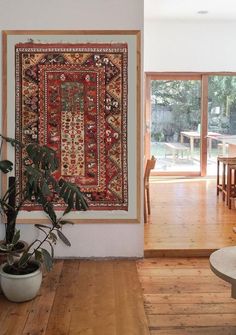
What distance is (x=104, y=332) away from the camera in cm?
268

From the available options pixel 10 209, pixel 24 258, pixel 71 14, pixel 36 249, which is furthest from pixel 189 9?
pixel 24 258

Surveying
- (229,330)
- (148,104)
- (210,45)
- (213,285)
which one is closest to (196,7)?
(210,45)

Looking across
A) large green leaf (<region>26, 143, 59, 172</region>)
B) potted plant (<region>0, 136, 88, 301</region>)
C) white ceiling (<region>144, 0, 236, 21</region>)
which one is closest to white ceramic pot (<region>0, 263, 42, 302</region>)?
potted plant (<region>0, 136, 88, 301</region>)

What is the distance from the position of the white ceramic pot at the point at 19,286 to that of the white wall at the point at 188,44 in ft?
18.8

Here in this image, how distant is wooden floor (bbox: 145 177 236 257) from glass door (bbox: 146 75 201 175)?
109 centimetres

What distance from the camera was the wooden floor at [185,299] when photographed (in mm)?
2746

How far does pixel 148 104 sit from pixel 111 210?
4.77 m

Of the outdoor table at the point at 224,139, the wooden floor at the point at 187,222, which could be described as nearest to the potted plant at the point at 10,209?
the wooden floor at the point at 187,222

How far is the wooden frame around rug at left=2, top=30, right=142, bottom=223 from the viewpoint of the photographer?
3.76 meters

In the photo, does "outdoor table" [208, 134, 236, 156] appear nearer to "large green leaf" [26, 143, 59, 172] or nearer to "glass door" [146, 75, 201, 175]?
"glass door" [146, 75, 201, 175]

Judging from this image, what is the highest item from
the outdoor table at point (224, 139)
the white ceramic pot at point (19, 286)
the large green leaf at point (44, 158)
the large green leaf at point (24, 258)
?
the outdoor table at point (224, 139)

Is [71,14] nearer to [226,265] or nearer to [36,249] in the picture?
[36,249]

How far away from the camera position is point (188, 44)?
26.2 feet

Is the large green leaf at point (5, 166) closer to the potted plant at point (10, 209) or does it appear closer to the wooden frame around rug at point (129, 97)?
the potted plant at point (10, 209)
